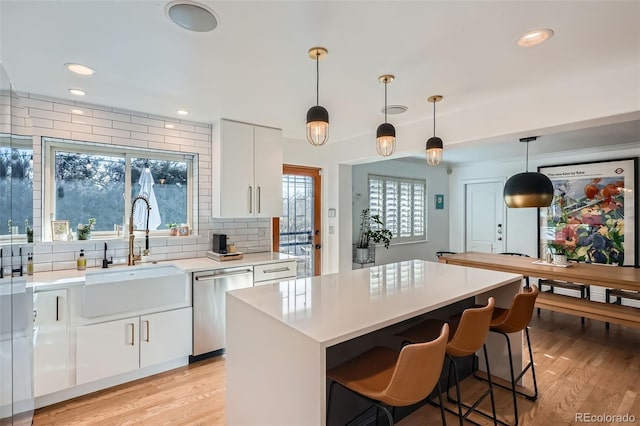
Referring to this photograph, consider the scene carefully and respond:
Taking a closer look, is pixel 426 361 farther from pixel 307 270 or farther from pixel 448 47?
pixel 307 270

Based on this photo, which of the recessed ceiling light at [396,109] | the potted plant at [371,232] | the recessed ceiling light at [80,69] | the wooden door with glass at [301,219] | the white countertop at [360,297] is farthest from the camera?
the potted plant at [371,232]

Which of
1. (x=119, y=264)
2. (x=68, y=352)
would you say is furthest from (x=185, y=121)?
(x=68, y=352)

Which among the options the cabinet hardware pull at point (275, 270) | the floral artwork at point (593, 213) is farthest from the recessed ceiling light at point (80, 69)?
the floral artwork at point (593, 213)

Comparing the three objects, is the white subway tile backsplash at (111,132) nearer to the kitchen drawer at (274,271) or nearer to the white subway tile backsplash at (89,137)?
the white subway tile backsplash at (89,137)

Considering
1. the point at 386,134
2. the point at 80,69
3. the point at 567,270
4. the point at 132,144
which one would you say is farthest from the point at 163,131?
the point at 567,270

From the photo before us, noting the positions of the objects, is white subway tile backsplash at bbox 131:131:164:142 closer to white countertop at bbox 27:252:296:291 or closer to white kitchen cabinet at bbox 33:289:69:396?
white countertop at bbox 27:252:296:291

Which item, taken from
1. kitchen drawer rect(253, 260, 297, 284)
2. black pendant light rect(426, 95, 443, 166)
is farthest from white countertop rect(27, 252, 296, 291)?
black pendant light rect(426, 95, 443, 166)

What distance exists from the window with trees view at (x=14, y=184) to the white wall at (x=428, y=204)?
405cm

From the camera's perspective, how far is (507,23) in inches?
67.0

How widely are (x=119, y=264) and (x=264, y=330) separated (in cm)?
224

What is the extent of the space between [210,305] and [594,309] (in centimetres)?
383

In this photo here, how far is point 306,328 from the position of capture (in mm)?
1355

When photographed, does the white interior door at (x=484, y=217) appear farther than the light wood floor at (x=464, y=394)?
Yes

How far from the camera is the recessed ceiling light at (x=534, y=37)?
1789mm
